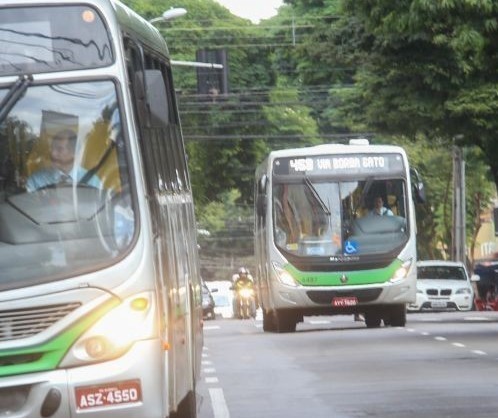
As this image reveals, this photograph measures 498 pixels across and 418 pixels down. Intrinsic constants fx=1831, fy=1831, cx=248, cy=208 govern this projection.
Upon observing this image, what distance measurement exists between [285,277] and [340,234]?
1259mm

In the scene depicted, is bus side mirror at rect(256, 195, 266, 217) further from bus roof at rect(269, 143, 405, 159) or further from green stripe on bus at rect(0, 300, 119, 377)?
green stripe on bus at rect(0, 300, 119, 377)

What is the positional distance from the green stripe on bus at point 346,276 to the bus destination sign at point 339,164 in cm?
162

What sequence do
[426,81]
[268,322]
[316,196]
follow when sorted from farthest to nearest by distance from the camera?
1. [268,322]
2. [426,81]
3. [316,196]

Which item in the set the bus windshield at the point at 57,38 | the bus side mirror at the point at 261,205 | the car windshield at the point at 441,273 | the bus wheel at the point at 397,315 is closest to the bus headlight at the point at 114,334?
the bus windshield at the point at 57,38

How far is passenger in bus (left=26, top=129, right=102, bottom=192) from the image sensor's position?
1020cm

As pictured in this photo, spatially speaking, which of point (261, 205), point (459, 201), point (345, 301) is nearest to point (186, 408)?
point (345, 301)

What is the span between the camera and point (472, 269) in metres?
72.1

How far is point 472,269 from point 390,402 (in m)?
56.7

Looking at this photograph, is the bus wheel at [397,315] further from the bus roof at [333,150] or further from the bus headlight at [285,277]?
the bus roof at [333,150]

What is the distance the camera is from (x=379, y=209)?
102 feet

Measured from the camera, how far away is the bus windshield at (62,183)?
10.1 metres

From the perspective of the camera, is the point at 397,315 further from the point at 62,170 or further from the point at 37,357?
the point at 37,357

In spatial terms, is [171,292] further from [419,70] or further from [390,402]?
[419,70]

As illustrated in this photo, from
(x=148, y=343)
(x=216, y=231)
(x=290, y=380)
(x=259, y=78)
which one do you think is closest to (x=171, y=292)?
(x=148, y=343)
